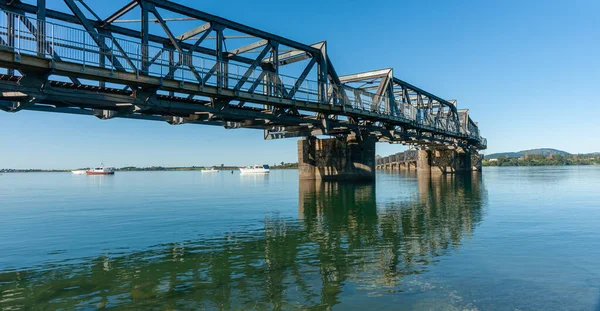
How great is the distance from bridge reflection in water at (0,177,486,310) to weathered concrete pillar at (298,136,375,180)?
36381mm

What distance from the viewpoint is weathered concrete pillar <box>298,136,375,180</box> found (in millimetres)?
55562

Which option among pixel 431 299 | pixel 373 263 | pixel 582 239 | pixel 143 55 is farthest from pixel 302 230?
pixel 143 55

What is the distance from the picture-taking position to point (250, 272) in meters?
11.6

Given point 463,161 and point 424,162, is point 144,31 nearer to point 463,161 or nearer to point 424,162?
point 424,162

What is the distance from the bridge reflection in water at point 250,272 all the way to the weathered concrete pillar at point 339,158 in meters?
36.4

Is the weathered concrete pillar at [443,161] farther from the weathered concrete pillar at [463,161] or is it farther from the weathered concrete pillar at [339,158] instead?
the weathered concrete pillar at [339,158]

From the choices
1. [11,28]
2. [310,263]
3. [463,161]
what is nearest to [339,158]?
[11,28]

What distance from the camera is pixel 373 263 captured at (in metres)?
12.4

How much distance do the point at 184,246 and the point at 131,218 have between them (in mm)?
11630

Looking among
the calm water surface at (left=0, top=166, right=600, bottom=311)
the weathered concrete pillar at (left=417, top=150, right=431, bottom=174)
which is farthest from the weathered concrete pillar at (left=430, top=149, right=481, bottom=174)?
the calm water surface at (left=0, top=166, right=600, bottom=311)

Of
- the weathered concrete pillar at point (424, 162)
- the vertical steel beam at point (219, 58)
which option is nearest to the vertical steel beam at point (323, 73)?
the vertical steel beam at point (219, 58)

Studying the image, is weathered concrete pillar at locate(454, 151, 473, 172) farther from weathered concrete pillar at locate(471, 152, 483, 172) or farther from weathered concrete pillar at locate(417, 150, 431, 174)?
weathered concrete pillar at locate(471, 152, 483, 172)

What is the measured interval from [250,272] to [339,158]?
1805 inches

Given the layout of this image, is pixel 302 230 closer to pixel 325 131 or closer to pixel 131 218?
pixel 131 218
